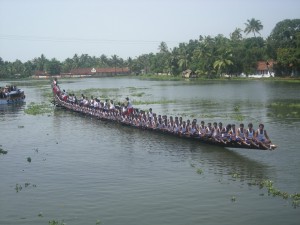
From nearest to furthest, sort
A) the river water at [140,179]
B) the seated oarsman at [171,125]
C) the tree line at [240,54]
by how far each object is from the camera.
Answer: the river water at [140,179], the seated oarsman at [171,125], the tree line at [240,54]

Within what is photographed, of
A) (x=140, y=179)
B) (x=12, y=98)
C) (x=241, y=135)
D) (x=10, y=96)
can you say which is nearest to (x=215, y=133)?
(x=241, y=135)

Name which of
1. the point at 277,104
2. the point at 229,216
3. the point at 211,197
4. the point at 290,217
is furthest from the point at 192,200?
the point at 277,104

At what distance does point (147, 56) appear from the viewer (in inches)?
7840

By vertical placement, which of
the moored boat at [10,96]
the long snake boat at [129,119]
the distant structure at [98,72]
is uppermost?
the distant structure at [98,72]

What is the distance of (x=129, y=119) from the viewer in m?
32.8

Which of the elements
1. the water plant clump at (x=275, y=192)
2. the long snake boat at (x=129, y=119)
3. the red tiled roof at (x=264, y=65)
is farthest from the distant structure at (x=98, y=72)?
the water plant clump at (x=275, y=192)

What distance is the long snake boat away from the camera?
68.4ft

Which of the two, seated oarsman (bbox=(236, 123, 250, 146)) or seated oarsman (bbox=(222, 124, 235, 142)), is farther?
seated oarsman (bbox=(222, 124, 235, 142))

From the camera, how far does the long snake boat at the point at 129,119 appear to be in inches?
821

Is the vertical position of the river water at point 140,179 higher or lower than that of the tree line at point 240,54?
lower

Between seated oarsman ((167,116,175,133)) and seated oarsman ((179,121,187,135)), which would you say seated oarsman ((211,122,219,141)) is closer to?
seated oarsman ((179,121,187,135))

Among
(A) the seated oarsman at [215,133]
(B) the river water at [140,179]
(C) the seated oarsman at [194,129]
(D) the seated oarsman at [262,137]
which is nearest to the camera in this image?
(B) the river water at [140,179]

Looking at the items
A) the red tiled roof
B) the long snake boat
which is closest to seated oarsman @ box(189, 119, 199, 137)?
the long snake boat

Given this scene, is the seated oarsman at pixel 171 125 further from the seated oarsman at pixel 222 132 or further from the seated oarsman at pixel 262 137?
the seated oarsman at pixel 262 137
